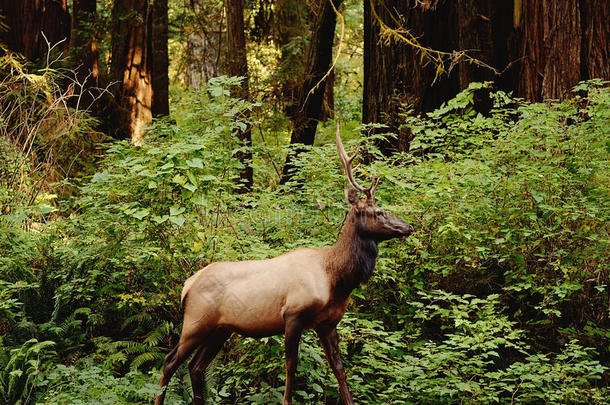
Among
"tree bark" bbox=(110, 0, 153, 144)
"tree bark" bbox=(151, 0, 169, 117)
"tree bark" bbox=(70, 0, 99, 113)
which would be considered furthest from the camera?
"tree bark" bbox=(151, 0, 169, 117)

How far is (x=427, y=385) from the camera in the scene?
636cm

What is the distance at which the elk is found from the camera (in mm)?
5320

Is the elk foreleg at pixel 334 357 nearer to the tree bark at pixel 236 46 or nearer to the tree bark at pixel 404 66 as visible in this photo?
the tree bark at pixel 404 66

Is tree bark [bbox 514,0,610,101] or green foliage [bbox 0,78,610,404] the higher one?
tree bark [bbox 514,0,610,101]

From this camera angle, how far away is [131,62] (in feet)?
44.7

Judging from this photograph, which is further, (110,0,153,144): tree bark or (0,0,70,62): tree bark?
(0,0,70,62): tree bark

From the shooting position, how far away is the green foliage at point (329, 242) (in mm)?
6562

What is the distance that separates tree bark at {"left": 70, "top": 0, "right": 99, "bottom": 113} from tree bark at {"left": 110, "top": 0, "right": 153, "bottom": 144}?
0.97m

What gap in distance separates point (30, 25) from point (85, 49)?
56.2 inches

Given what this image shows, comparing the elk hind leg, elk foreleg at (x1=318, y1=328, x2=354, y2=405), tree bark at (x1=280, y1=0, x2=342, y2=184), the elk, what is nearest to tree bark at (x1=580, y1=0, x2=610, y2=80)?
tree bark at (x1=280, y1=0, x2=342, y2=184)

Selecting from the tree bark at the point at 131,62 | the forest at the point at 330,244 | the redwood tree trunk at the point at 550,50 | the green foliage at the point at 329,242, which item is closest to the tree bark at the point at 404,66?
the redwood tree trunk at the point at 550,50

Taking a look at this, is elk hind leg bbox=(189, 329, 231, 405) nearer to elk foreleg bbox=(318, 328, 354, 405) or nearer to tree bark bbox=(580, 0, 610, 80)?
elk foreleg bbox=(318, 328, 354, 405)

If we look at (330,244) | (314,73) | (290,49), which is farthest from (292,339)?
(290,49)

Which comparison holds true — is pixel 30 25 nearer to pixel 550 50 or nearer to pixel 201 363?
pixel 550 50
